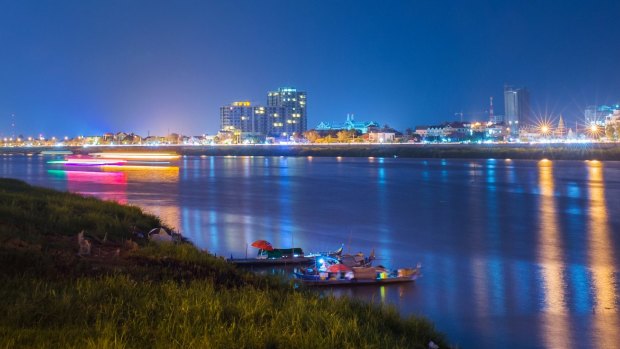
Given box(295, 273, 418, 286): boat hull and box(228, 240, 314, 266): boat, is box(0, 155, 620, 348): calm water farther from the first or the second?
box(228, 240, 314, 266): boat

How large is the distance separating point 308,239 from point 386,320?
41.9 ft

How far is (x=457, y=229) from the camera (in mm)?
24422

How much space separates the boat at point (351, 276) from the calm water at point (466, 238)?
376 millimetres

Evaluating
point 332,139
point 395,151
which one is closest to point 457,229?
point 395,151

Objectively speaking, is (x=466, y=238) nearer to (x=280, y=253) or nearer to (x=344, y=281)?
(x=280, y=253)

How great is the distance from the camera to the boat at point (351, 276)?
44.7 ft

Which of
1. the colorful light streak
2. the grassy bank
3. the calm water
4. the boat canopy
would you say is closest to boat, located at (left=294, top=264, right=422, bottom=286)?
the calm water

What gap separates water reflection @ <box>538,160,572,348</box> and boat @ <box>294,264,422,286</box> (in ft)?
→ 10.9

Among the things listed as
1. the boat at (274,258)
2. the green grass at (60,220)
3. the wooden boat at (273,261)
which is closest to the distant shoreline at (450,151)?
the boat at (274,258)

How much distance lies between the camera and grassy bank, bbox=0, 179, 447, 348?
19.9 feet

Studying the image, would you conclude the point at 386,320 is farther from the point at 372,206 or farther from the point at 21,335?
the point at 372,206

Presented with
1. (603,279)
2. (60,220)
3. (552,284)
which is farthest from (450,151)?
(60,220)

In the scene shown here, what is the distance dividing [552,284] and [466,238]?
7570mm

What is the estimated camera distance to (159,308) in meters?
7.18
